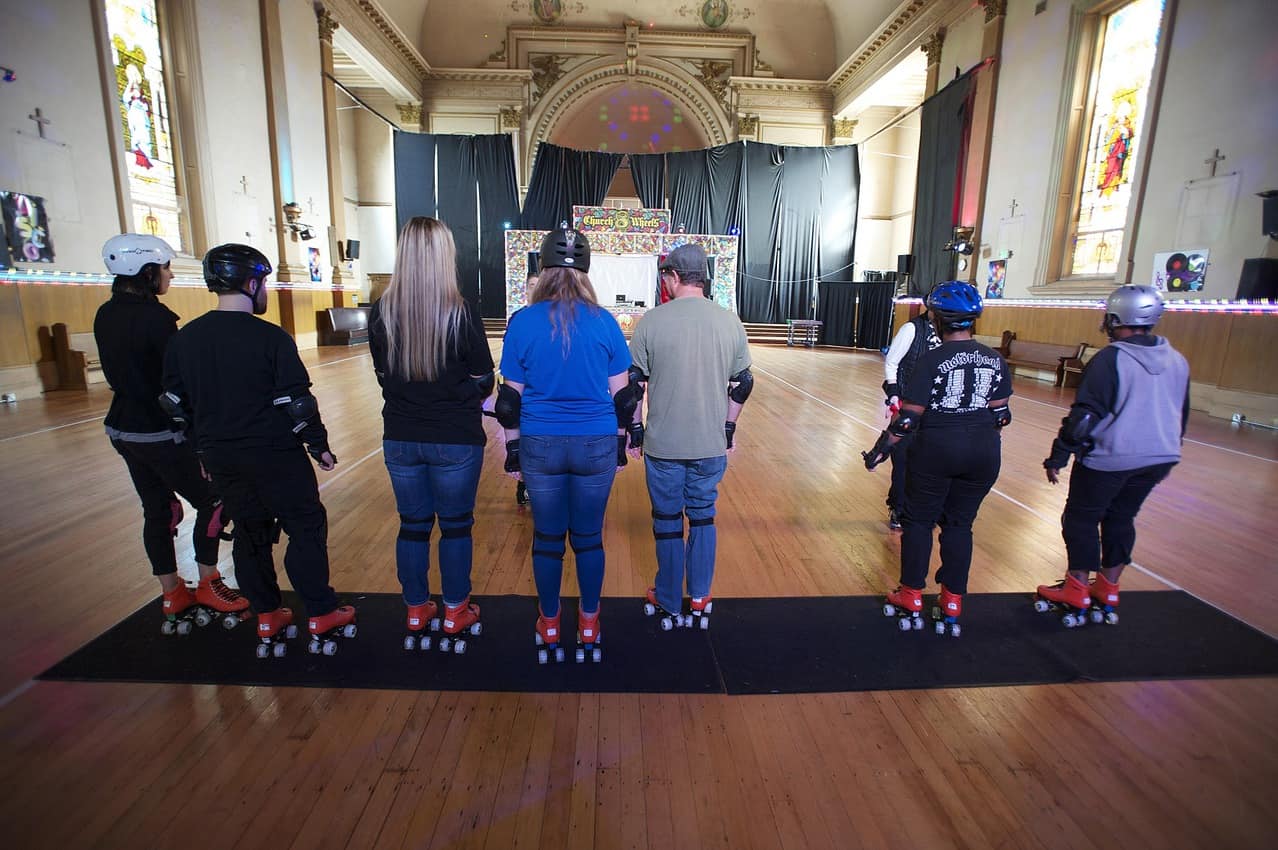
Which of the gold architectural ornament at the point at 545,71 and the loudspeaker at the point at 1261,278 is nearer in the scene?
the loudspeaker at the point at 1261,278

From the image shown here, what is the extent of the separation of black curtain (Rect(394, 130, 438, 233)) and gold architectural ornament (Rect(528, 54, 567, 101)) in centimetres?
351

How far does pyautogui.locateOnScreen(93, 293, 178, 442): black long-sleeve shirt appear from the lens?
209cm

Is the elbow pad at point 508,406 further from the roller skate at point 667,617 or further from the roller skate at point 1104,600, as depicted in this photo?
the roller skate at point 1104,600

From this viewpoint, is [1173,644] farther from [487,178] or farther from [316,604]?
[487,178]

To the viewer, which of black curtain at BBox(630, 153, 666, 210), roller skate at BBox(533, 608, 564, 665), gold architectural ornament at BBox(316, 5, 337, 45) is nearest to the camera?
roller skate at BBox(533, 608, 564, 665)

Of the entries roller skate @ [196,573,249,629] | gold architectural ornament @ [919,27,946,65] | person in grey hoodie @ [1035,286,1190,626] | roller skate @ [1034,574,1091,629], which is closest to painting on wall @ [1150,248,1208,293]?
person in grey hoodie @ [1035,286,1190,626]

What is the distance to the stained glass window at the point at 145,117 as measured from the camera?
8258 millimetres

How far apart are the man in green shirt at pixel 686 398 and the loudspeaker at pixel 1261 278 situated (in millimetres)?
7661

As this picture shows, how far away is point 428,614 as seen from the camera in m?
2.31

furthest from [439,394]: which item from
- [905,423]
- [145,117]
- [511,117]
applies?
[511,117]

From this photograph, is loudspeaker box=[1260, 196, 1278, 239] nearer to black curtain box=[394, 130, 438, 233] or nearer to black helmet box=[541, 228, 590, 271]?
black helmet box=[541, 228, 590, 271]

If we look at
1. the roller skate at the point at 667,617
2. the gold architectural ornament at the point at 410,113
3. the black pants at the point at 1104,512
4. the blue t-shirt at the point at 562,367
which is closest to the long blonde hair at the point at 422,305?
the blue t-shirt at the point at 562,367

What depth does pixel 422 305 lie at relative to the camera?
1856 mm

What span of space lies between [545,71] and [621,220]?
5428 millimetres
